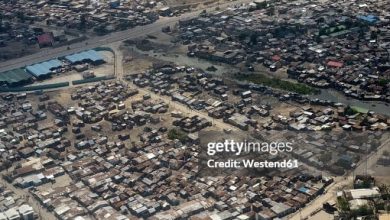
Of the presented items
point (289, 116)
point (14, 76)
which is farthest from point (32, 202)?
point (14, 76)

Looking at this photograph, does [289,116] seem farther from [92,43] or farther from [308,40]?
[92,43]

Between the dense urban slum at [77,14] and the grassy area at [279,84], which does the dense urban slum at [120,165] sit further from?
the dense urban slum at [77,14]

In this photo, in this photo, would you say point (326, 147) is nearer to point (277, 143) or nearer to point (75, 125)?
point (277, 143)

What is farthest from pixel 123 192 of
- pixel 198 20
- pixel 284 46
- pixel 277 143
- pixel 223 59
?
pixel 198 20

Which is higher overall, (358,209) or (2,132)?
(358,209)

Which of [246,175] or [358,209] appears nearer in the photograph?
[358,209]

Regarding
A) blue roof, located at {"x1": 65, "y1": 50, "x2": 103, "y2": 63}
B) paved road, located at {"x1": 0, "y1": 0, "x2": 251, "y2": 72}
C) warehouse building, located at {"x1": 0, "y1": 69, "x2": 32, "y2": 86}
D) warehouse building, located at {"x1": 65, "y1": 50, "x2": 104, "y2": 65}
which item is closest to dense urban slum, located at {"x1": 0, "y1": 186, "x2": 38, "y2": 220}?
warehouse building, located at {"x1": 0, "y1": 69, "x2": 32, "y2": 86}

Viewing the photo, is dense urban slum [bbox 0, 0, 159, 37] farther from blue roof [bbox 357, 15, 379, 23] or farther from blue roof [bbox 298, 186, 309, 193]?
blue roof [bbox 298, 186, 309, 193]
